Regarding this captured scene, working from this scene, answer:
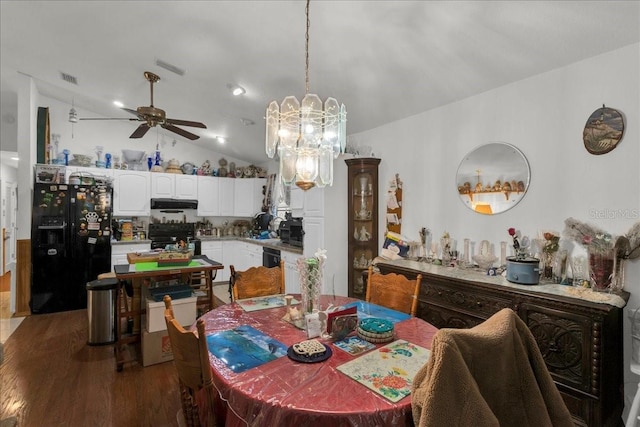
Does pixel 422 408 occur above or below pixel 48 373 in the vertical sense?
above

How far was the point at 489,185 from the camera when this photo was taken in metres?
2.78

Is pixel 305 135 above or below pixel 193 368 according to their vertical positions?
above

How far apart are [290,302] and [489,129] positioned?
7.41ft

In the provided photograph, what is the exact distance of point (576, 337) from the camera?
188cm

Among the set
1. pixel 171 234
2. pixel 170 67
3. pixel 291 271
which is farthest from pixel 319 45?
pixel 171 234

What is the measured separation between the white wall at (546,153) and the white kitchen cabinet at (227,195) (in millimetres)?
3910

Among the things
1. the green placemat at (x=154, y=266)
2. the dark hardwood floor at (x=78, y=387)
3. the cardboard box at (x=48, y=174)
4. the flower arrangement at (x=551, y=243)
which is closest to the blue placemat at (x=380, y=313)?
the flower arrangement at (x=551, y=243)

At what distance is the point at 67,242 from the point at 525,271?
17.6ft

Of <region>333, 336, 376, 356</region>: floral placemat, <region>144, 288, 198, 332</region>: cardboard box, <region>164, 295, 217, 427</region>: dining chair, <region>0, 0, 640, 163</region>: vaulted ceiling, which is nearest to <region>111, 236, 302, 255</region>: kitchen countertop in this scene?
<region>144, 288, 198, 332</region>: cardboard box

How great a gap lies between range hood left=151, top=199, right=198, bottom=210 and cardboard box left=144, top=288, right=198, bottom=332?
266 centimetres

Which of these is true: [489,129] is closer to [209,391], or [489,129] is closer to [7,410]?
[209,391]

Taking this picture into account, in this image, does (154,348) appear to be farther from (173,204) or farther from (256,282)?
(173,204)

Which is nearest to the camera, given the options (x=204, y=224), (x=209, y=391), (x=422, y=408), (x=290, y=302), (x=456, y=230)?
(x=422, y=408)

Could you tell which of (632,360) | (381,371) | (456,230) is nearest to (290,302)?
(381,371)
